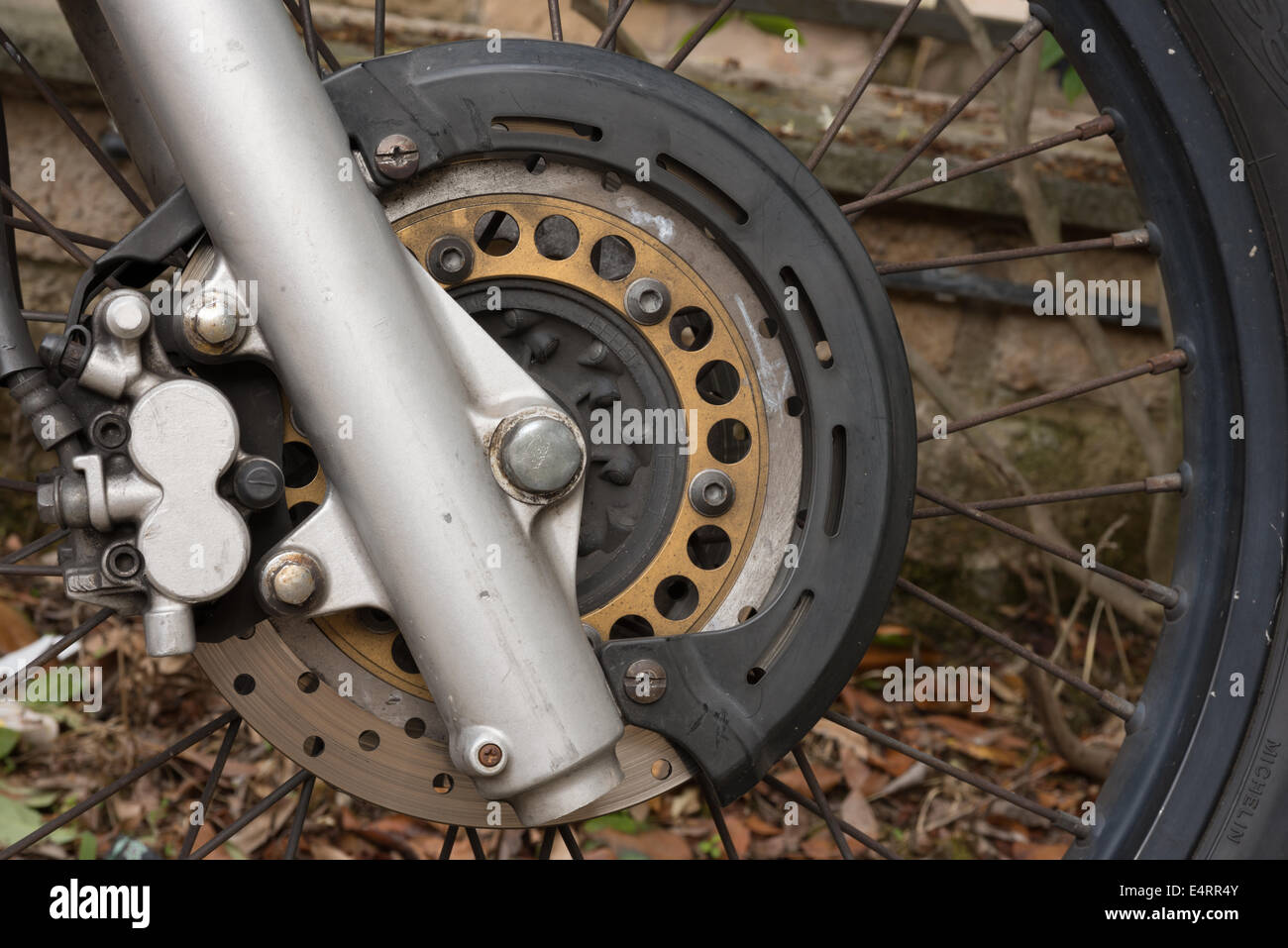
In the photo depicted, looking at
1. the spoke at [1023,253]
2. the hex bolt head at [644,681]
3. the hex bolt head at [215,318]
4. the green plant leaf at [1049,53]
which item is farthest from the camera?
the green plant leaf at [1049,53]

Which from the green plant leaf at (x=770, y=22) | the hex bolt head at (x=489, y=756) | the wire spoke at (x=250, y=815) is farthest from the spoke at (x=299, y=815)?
the green plant leaf at (x=770, y=22)

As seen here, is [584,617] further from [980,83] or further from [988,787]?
[980,83]

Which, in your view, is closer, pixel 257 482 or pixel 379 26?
pixel 257 482

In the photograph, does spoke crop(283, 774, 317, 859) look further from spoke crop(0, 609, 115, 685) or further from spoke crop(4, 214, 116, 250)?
spoke crop(4, 214, 116, 250)

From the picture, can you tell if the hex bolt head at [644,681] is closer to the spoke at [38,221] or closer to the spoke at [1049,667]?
the spoke at [1049,667]

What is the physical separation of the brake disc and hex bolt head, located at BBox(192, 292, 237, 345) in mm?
121

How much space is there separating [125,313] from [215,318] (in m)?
0.07

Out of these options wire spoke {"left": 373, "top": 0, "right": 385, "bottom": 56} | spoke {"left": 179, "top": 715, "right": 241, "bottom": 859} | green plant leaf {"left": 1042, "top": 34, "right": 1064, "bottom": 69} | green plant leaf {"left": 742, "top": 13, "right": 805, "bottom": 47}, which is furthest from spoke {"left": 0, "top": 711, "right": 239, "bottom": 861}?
green plant leaf {"left": 742, "top": 13, "right": 805, "bottom": 47}

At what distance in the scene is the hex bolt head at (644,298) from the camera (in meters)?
1.08

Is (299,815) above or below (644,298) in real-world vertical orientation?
below

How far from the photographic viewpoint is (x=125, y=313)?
36.6 inches

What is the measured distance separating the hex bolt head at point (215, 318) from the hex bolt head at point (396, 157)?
174mm

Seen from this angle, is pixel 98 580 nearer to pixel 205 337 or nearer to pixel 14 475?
pixel 205 337

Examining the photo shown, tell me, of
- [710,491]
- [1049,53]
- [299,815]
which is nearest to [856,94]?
[710,491]
